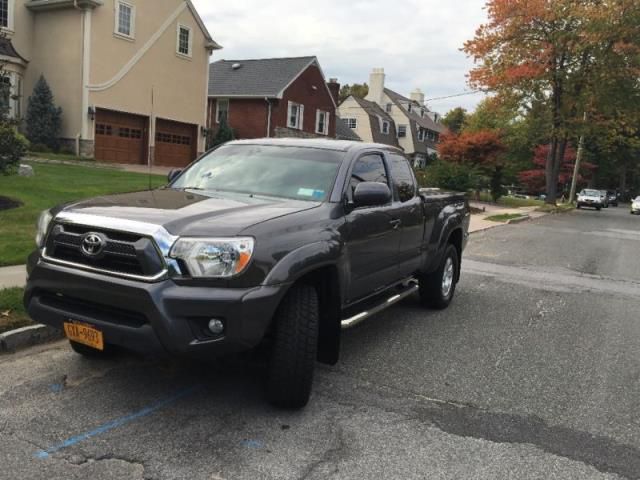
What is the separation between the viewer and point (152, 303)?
3432mm

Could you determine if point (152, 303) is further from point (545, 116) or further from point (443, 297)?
point (545, 116)

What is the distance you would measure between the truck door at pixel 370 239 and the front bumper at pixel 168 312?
1179 mm

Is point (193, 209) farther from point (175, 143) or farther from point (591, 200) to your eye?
point (591, 200)

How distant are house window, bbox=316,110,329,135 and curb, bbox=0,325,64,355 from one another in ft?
112

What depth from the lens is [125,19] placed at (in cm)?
2462

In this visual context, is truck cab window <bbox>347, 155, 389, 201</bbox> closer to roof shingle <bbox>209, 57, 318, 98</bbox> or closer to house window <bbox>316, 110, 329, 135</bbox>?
roof shingle <bbox>209, 57, 318, 98</bbox>

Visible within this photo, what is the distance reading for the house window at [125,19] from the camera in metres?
24.2

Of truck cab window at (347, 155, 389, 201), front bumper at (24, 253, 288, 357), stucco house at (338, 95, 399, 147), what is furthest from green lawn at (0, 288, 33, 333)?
stucco house at (338, 95, 399, 147)

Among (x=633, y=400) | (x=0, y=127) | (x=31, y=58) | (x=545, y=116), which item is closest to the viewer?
(x=633, y=400)

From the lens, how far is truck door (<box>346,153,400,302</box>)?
187 inches

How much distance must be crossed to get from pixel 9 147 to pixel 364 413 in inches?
357

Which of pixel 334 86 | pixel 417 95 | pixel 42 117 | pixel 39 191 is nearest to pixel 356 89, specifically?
pixel 417 95

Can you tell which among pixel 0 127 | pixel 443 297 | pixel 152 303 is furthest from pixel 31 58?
pixel 152 303

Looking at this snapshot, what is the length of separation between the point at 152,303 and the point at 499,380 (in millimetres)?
2962
